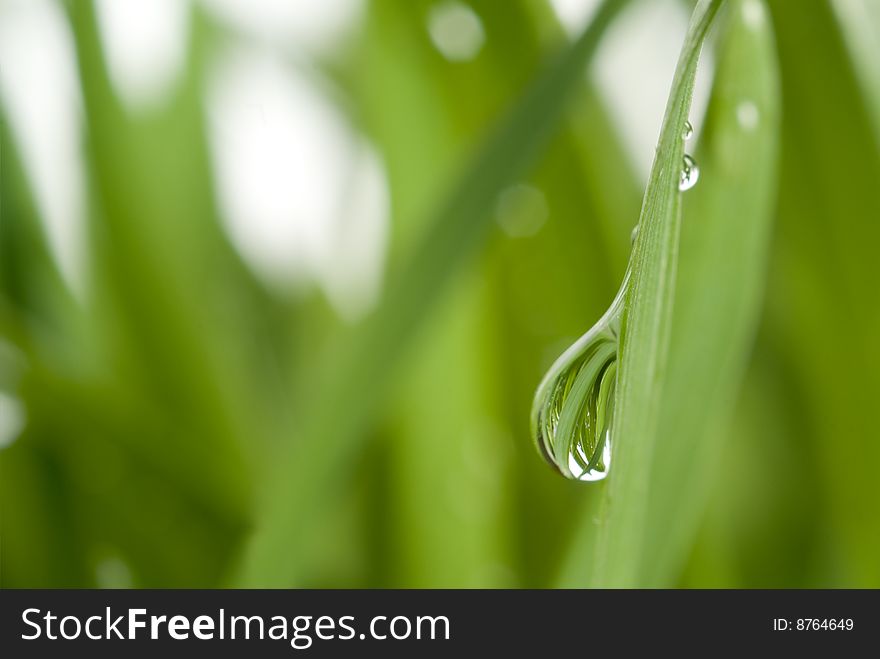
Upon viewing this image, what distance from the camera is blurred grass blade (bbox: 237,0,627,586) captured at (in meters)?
0.30

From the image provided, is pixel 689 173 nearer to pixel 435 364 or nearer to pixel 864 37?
pixel 864 37

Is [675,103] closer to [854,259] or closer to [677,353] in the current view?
[677,353]

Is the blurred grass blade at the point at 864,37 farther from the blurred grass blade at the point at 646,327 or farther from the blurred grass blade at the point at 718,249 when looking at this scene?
the blurred grass blade at the point at 646,327

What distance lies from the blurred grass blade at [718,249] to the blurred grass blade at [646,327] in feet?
0.19

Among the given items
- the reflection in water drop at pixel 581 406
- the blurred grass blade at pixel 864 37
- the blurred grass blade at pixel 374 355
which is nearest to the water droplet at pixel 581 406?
the reflection in water drop at pixel 581 406

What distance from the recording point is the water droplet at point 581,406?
0.21 meters

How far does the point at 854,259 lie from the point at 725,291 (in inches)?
6.4

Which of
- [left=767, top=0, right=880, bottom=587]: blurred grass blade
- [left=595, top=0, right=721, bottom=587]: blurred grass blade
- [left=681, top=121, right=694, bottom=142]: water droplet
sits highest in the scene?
[left=767, top=0, right=880, bottom=587]: blurred grass blade

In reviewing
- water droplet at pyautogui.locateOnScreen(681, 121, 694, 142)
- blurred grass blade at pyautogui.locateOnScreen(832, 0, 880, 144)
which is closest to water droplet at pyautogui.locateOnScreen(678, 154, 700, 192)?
water droplet at pyautogui.locateOnScreen(681, 121, 694, 142)

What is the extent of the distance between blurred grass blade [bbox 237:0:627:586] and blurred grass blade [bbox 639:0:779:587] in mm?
55

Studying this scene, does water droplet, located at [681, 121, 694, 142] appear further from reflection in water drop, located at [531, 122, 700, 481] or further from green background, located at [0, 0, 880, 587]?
green background, located at [0, 0, 880, 587]

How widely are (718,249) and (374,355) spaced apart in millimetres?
127
